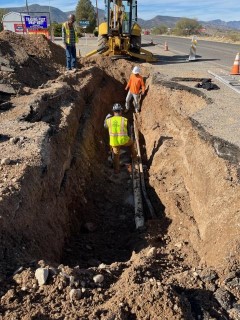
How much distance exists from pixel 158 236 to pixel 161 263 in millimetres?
1401

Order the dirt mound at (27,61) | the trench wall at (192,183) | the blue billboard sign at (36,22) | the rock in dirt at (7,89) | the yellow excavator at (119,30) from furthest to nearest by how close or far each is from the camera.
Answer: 1. the blue billboard sign at (36,22)
2. the yellow excavator at (119,30)
3. the dirt mound at (27,61)
4. the rock in dirt at (7,89)
5. the trench wall at (192,183)

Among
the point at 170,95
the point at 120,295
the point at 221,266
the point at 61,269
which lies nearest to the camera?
the point at 120,295

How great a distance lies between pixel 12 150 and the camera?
20.8 feet

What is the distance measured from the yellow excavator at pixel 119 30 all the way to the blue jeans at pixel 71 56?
119 inches

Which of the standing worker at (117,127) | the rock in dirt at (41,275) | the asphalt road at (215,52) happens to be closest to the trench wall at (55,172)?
the rock in dirt at (41,275)

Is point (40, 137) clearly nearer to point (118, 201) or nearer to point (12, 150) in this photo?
point (12, 150)

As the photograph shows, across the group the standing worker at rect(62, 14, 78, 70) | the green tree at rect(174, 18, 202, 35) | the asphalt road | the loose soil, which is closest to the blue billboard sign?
the asphalt road

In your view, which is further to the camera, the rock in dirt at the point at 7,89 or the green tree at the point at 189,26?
the green tree at the point at 189,26

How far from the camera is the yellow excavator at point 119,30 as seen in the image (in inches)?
651

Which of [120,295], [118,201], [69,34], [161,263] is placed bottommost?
[118,201]

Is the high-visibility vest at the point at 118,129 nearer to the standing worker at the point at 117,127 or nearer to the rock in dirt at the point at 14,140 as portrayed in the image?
the standing worker at the point at 117,127

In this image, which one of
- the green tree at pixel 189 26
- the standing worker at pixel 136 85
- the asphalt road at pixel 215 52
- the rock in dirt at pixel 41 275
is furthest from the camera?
the green tree at pixel 189 26

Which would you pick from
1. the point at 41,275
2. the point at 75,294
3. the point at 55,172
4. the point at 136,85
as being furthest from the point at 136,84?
the point at 75,294

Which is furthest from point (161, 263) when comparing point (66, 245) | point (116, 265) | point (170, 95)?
point (170, 95)
